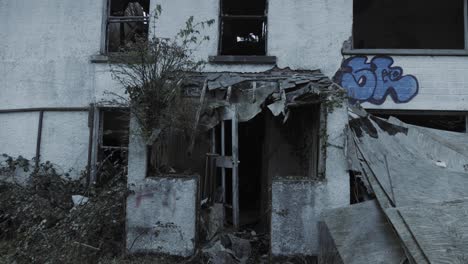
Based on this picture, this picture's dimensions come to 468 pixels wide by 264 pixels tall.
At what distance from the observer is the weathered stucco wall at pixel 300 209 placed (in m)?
5.82

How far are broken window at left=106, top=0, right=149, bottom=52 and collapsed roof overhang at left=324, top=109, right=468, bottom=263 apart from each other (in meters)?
4.79

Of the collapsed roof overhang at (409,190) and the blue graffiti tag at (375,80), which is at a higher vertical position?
the blue graffiti tag at (375,80)

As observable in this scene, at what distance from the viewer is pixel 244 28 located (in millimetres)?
10289

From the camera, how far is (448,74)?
862 centimetres

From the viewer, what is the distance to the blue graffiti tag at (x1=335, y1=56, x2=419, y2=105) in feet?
28.3

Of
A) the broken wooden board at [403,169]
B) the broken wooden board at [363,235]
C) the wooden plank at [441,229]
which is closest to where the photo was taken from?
the wooden plank at [441,229]

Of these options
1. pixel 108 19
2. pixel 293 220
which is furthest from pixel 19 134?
pixel 293 220

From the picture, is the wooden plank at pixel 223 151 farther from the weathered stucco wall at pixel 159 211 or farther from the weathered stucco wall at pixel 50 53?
the weathered stucco wall at pixel 50 53

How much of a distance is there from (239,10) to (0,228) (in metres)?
6.53

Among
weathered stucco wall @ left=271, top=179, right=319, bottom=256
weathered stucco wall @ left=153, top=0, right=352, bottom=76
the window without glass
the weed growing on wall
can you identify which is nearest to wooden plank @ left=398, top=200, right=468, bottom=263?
weathered stucco wall @ left=271, top=179, right=319, bottom=256

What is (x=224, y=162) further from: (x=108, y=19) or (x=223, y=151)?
(x=108, y=19)

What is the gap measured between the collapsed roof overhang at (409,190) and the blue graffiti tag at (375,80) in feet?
5.36

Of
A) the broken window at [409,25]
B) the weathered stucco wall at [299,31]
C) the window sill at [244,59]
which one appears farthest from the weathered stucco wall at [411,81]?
the broken window at [409,25]

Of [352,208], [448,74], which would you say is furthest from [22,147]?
[448,74]
